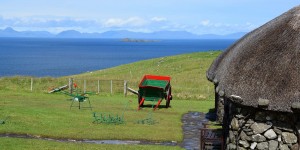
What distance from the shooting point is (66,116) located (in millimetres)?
30750

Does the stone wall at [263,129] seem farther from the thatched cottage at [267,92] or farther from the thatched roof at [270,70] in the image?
the thatched roof at [270,70]

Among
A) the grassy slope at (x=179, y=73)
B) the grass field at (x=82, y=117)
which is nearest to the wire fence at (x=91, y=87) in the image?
the grassy slope at (x=179, y=73)

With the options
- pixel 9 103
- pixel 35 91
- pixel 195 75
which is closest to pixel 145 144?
pixel 9 103

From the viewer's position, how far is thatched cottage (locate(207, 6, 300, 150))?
16.2 metres

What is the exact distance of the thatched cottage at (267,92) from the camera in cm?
1625

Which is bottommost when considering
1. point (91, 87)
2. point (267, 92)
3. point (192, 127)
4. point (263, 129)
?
point (192, 127)

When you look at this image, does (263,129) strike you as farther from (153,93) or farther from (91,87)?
(91,87)

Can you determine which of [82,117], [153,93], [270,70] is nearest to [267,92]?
[270,70]

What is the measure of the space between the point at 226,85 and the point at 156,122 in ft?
41.1

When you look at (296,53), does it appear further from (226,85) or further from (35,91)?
(35,91)

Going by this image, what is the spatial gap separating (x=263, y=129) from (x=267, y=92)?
55.3 inches

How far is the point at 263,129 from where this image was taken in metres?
16.9

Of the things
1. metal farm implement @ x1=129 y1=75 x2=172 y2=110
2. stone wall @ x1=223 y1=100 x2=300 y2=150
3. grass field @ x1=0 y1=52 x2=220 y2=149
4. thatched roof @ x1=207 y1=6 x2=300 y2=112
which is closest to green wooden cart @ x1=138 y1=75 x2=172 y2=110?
metal farm implement @ x1=129 y1=75 x2=172 y2=110

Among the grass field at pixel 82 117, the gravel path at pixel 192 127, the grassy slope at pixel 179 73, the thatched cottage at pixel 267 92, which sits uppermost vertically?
the thatched cottage at pixel 267 92
